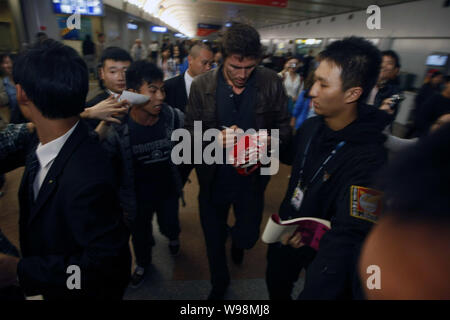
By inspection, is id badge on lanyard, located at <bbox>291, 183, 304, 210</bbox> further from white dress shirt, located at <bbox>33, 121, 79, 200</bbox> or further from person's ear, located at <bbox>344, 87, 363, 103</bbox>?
white dress shirt, located at <bbox>33, 121, 79, 200</bbox>

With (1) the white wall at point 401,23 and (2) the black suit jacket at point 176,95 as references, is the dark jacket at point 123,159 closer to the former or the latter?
(2) the black suit jacket at point 176,95

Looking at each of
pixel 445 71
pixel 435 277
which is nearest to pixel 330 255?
pixel 435 277

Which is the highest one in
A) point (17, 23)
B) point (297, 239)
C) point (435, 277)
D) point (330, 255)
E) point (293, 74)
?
point (17, 23)

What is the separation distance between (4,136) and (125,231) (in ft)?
2.95

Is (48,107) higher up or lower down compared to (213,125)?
higher up

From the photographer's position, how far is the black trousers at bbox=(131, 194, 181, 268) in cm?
219

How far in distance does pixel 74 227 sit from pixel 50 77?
2.08 feet

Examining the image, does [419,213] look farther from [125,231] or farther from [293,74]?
[293,74]

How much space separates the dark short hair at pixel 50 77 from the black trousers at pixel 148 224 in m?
1.24

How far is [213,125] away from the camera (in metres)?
1.96

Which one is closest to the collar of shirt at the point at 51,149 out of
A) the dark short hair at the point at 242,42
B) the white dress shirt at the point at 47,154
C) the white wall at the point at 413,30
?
the white dress shirt at the point at 47,154

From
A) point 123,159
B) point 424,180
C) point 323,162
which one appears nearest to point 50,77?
point 123,159

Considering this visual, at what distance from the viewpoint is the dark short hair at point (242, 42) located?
1.83m

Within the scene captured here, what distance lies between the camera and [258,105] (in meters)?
1.94
